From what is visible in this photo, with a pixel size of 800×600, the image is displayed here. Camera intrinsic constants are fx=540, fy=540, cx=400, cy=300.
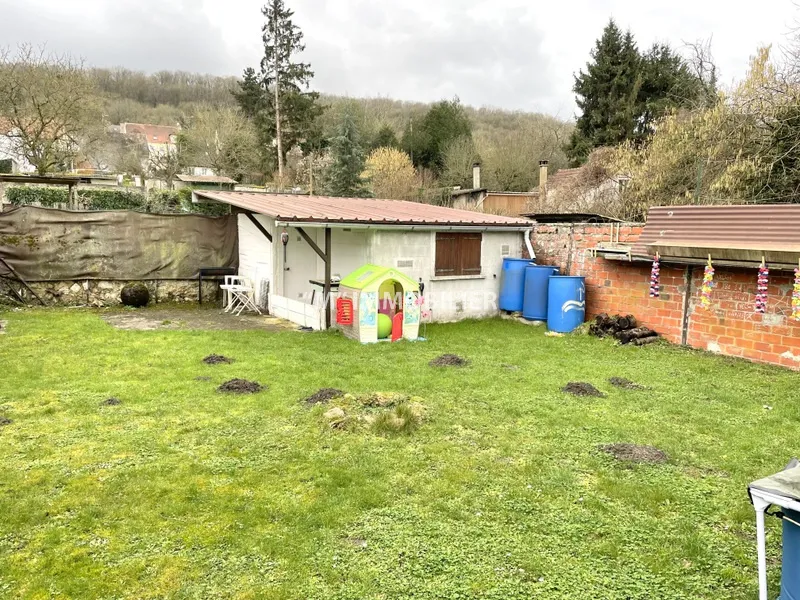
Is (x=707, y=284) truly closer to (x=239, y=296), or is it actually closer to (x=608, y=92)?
(x=239, y=296)

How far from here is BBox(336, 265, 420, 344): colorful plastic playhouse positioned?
31.3 feet

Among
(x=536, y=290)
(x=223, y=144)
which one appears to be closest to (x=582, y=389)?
(x=536, y=290)

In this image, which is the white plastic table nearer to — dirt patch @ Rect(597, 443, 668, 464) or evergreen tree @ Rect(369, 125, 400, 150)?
dirt patch @ Rect(597, 443, 668, 464)

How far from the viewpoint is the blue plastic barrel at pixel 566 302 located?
36.7 feet

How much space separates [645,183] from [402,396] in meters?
12.4

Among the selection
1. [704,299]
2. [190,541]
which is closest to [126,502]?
[190,541]

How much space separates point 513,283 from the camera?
12422mm

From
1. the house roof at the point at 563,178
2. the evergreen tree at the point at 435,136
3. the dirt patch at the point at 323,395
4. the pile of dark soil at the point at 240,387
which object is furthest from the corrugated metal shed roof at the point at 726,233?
the evergreen tree at the point at 435,136

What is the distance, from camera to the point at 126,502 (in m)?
4.05

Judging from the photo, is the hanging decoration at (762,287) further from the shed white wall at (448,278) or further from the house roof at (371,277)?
the shed white wall at (448,278)

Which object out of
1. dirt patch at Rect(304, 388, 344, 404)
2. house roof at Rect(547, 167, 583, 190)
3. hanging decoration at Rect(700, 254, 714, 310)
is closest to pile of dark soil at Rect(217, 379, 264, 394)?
dirt patch at Rect(304, 388, 344, 404)

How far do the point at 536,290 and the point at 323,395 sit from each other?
6.81 meters

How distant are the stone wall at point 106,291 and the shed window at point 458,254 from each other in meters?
5.96

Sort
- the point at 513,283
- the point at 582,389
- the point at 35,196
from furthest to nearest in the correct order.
A: the point at 35,196
the point at 513,283
the point at 582,389
